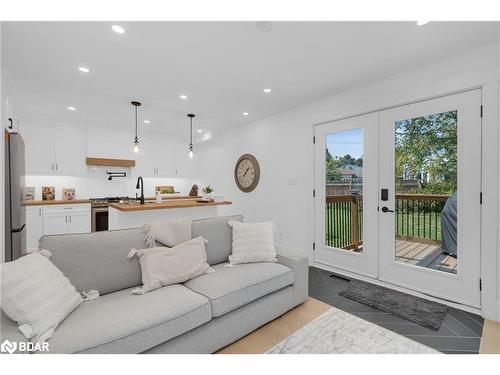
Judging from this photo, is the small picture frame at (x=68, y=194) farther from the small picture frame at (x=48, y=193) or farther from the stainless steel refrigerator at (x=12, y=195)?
the stainless steel refrigerator at (x=12, y=195)

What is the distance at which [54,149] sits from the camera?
15.8ft

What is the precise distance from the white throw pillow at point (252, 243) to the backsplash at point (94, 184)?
430cm

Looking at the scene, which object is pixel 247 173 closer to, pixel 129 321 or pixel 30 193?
pixel 129 321

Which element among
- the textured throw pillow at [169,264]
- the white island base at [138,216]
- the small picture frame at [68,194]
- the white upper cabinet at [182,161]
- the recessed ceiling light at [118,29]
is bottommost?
the textured throw pillow at [169,264]

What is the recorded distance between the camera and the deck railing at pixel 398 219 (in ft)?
8.79

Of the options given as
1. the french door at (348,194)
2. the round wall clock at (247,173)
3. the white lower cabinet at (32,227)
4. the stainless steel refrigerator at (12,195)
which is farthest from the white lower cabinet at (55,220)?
the french door at (348,194)

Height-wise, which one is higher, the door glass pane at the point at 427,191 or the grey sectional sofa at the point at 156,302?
the door glass pane at the point at 427,191

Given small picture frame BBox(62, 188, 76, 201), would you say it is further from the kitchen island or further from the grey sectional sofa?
the grey sectional sofa

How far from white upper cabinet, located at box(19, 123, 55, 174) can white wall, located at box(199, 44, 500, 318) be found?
326 cm

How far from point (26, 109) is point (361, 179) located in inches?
222

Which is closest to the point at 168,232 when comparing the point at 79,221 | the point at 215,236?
the point at 215,236

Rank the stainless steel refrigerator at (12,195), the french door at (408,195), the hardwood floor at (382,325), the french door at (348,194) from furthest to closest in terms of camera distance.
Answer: the french door at (348,194)
the french door at (408,195)
the stainless steel refrigerator at (12,195)
the hardwood floor at (382,325)
